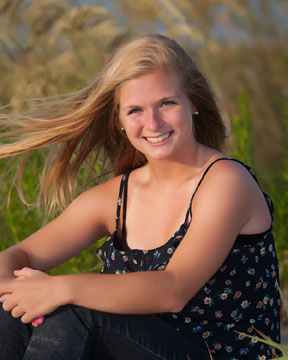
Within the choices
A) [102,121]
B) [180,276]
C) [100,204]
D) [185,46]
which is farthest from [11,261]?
[185,46]

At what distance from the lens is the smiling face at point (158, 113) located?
2.72 metres

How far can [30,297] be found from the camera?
2512 millimetres

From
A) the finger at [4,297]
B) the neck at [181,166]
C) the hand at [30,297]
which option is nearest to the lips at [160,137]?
the neck at [181,166]

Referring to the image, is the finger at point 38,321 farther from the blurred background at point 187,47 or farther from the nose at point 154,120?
the blurred background at point 187,47

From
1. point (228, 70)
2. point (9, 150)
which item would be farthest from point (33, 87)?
point (9, 150)

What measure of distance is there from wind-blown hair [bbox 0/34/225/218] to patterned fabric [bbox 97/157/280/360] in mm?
339

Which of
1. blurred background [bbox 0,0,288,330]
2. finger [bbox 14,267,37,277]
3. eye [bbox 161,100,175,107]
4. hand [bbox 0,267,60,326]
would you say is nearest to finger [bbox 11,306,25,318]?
hand [bbox 0,267,60,326]

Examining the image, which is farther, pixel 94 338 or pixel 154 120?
pixel 154 120

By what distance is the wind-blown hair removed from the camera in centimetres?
281

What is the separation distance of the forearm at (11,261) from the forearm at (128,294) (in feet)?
1.45

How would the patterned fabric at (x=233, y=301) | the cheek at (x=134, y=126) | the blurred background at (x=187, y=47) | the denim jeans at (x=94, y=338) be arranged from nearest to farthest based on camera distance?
the denim jeans at (x=94, y=338)
the patterned fabric at (x=233, y=301)
the cheek at (x=134, y=126)
the blurred background at (x=187, y=47)

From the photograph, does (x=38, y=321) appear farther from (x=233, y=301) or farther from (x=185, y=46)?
(x=185, y=46)

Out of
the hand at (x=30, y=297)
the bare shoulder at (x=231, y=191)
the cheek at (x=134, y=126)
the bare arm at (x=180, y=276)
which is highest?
the cheek at (x=134, y=126)

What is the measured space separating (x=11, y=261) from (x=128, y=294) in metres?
0.63
